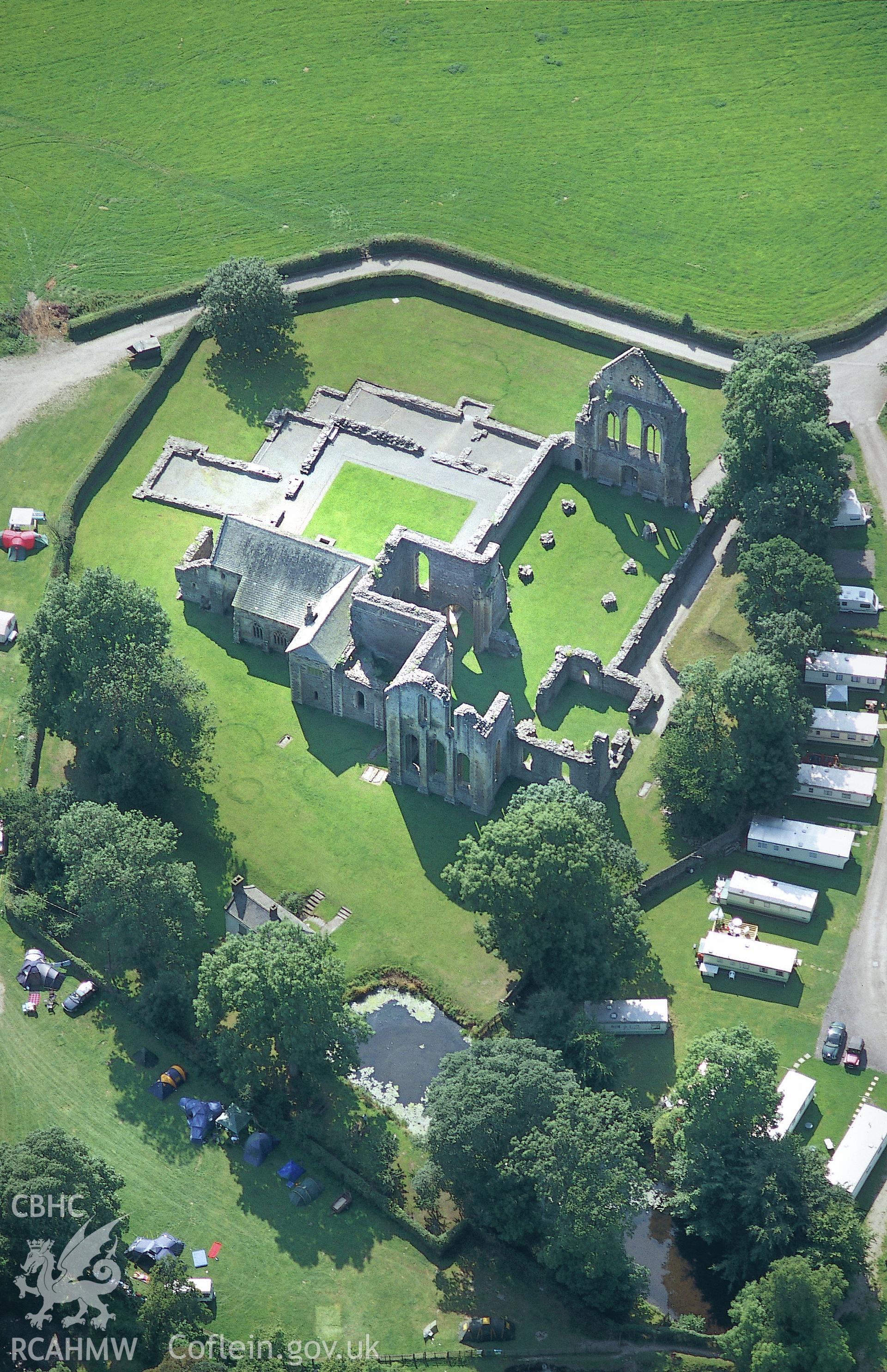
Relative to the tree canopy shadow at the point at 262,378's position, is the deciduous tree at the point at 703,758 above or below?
below

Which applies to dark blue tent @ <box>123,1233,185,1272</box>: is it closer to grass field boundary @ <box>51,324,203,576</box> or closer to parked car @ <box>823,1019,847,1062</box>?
Answer: parked car @ <box>823,1019,847,1062</box>

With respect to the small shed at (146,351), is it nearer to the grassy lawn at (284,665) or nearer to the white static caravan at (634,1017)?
the grassy lawn at (284,665)

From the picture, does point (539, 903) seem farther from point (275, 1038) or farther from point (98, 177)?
point (98, 177)

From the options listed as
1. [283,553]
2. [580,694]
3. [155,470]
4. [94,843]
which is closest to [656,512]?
[580,694]

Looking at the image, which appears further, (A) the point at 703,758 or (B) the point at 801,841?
(A) the point at 703,758

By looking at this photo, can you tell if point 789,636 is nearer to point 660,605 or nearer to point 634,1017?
point 660,605

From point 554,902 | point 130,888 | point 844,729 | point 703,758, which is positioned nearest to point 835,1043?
point 554,902

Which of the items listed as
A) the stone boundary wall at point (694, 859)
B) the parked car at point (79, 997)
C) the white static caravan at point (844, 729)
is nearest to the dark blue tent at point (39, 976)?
the parked car at point (79, 997)
